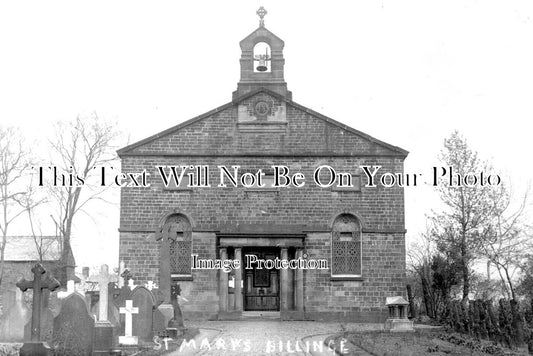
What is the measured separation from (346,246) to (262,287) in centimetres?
391

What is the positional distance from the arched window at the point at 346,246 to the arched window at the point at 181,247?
5.93 m

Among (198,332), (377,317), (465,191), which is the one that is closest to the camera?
(198,332)

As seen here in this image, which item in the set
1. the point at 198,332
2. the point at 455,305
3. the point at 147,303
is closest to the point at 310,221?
the point at 455,305

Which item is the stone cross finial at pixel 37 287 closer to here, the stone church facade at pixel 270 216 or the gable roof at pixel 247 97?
the stone church facade at pixel 270 216

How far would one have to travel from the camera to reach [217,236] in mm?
30672

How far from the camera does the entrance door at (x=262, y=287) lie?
1235 inches

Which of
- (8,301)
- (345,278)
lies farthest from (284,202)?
(8,301)

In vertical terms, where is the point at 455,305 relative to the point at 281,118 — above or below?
below

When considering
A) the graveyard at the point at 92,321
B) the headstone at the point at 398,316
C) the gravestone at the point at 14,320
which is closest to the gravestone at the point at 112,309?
the graveyard at the point at 92,321

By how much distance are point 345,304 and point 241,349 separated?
13569 mm

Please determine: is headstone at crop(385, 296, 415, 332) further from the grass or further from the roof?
the roof

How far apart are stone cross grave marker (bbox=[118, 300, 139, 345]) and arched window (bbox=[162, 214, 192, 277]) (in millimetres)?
11756

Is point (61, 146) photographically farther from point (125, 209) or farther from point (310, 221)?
point (310, 221)

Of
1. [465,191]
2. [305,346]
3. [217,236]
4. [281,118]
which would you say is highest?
[281,118]
